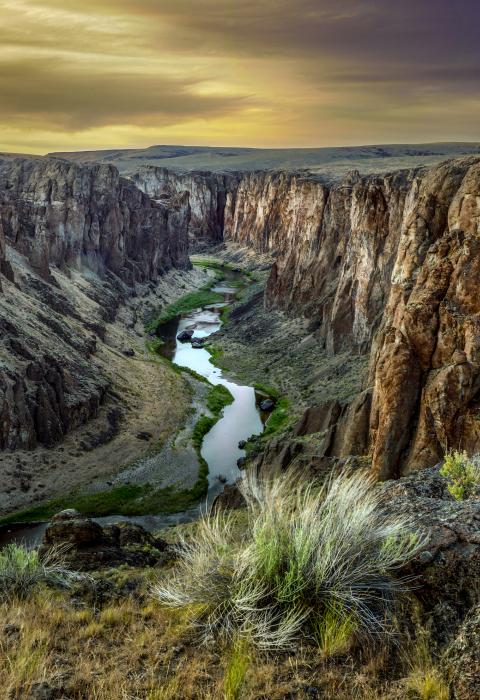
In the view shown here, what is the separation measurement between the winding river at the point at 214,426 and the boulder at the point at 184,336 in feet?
2.21

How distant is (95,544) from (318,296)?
66630 millimetres

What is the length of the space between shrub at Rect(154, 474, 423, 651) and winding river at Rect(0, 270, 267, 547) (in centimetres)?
1417

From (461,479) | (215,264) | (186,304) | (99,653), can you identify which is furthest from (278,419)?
(215,264)

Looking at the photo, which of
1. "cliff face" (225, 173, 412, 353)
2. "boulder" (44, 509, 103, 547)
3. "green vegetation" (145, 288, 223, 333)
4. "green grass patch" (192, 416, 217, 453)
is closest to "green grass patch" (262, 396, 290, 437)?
"green grass patch" (192, 416, 217, 453)

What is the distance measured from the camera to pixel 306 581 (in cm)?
782

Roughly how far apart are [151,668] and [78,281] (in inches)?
3416

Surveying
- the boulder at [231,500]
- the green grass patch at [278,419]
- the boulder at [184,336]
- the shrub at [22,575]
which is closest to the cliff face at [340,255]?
the green grass patch at [278,419]

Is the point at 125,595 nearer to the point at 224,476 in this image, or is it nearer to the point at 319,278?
the point at 224,476

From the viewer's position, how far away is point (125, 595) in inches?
416

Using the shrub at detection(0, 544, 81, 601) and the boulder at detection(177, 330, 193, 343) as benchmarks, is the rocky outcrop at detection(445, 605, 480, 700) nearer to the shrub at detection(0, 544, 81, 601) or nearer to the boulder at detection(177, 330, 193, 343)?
the shrub at detection(0, 544, 81, 601)

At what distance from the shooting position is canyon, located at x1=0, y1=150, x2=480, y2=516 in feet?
86.9

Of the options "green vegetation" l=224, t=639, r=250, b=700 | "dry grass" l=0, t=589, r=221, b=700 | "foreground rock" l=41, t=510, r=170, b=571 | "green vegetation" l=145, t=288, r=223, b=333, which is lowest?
"green vegetation" l=145, t=288, r=223, b=333

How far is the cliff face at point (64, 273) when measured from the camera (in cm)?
4594

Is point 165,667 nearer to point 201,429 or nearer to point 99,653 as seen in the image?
point 99,653
